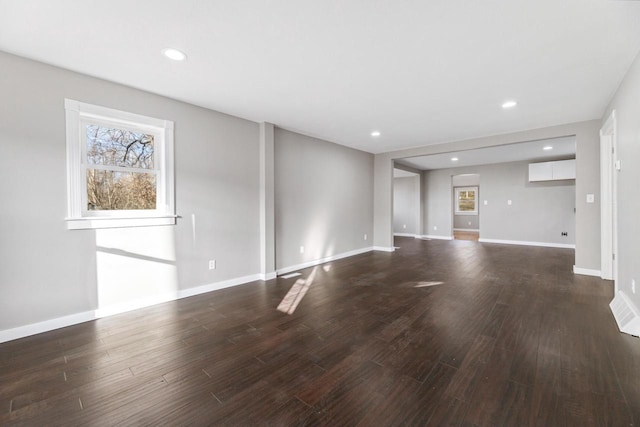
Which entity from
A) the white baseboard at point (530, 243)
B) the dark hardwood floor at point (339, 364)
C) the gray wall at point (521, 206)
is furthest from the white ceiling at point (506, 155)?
the dark hardwood floor at point (339, 364)

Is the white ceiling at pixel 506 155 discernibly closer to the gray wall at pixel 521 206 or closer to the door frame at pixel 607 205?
the gray wall at pixel 521 206

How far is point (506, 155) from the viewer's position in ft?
23.7

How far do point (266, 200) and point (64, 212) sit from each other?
2.36 meters

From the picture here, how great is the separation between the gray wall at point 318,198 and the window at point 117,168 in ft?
5.96

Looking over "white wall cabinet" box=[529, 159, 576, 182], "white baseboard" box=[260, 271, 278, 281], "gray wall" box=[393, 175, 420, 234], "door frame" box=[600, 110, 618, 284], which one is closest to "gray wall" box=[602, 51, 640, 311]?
"door frame" box=[600, 110, 618, 284]

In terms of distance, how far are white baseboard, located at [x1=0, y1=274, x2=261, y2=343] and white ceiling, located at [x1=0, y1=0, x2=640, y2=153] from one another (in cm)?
244

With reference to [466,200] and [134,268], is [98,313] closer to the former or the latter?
[134,268]

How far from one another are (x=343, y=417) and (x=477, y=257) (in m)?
5.73

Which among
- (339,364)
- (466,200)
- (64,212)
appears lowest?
(339,364)

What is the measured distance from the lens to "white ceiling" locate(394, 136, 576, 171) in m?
6.12

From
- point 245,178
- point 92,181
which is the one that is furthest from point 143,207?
point 245,178

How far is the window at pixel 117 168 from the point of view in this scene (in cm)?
276

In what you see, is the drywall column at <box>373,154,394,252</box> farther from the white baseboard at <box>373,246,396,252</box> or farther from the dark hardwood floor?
the dark hardwood floor

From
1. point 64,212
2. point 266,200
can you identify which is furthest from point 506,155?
point 64,212
